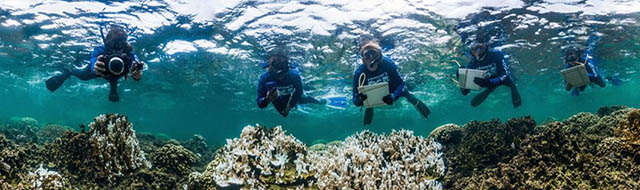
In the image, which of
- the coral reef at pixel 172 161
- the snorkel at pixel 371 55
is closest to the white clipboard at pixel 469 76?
the snorkel at pixel 371 55

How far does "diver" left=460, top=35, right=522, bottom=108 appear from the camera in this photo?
10.1 meters

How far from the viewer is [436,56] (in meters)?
17.9

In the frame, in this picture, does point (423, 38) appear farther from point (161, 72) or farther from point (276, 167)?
point (161, 72)

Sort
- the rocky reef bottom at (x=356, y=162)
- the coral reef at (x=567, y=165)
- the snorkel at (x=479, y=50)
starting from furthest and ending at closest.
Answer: the snorkel at (x=479, y=50)
the rocky reef bottom at (x=356, y=162)
the coral reef at (x=567, y=165)

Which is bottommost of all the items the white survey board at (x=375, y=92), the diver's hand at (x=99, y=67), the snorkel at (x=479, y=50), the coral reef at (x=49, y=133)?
the coral reef at (x=49, y=133)

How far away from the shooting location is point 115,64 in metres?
6.51

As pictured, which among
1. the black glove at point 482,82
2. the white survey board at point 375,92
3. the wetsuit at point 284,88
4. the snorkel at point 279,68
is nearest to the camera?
Answer: the white survey board at point 375,92

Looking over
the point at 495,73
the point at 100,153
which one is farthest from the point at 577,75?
the point at 100,153

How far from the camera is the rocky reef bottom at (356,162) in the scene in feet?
17.8

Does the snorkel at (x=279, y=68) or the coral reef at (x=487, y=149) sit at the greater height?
the snorkel at (x=279, y=68)

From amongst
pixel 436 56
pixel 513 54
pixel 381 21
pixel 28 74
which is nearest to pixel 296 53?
pixel 381 21

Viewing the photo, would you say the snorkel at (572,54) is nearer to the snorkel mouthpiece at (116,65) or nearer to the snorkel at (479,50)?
the snorkel at (479,50)

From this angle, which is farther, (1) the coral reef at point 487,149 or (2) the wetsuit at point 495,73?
(2) the wetsuit at point 495,73

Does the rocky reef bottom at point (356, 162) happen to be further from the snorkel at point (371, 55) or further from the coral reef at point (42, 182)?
the snorkel at point (371, 55)
